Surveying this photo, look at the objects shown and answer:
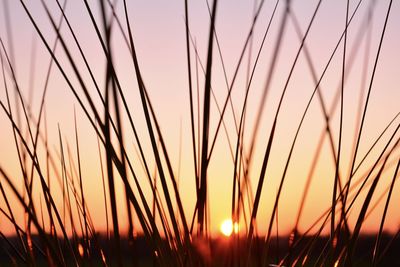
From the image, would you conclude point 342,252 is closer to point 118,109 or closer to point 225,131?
point 225,131

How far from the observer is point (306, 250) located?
709 mm

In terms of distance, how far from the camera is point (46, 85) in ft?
2.41

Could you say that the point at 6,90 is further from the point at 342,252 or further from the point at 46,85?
the point at 342,252

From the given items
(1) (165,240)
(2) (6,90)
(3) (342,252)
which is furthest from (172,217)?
(2) (6,90)

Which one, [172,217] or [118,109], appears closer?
[118,109]

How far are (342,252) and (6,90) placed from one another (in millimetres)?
473

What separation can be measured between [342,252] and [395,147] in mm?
134

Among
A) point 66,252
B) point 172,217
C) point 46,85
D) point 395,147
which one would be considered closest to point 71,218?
point 66,252

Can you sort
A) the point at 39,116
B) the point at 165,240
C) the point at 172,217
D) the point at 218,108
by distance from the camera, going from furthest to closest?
1. the point at 218,108
2. the point at 39,116
3. the point at 165,240
4. the point at 172,217

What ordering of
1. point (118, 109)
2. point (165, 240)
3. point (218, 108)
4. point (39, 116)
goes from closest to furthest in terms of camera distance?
point (118, 109), point (165, 240), point (39, 116), point (218, 108)

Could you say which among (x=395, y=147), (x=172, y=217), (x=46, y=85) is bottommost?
(x=172, y=217)

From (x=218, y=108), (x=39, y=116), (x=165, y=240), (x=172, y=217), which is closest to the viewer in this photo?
(x=172, y=217)

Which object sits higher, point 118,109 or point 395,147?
point 395,147

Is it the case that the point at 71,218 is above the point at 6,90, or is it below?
below
